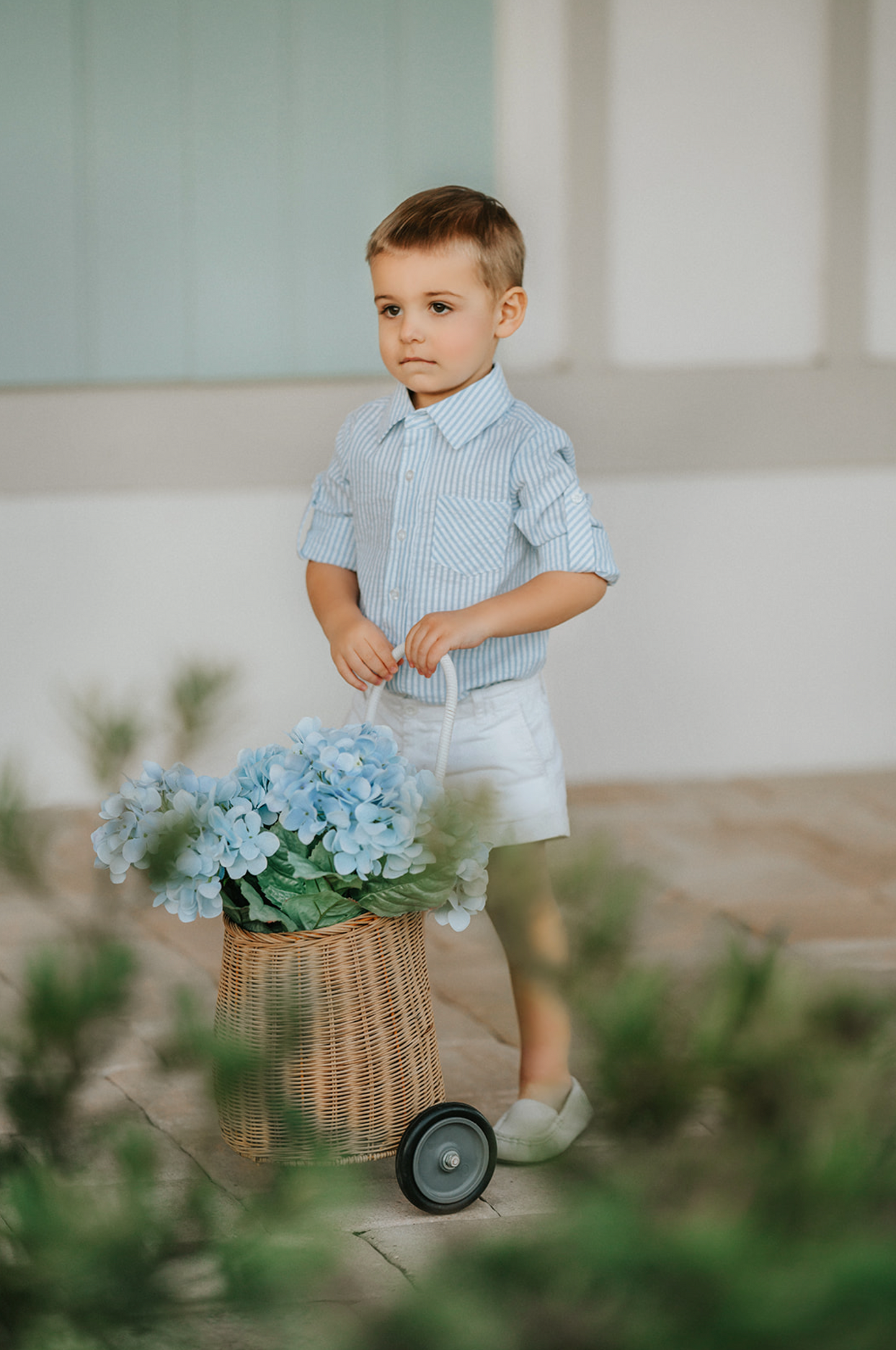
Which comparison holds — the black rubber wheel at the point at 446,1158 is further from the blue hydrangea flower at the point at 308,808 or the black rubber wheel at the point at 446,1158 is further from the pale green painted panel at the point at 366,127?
the pale green painted panel at the point at 366,127

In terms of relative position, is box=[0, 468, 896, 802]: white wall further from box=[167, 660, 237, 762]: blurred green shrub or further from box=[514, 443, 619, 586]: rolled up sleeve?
box=[167, 660, 237, 762]: blurred green shrub

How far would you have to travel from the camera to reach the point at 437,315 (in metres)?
1.87

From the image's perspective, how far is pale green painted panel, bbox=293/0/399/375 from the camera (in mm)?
3590

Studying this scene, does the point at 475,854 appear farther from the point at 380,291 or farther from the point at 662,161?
the point at 662,161

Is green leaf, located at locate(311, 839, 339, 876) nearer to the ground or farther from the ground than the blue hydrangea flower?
nearer to the ground

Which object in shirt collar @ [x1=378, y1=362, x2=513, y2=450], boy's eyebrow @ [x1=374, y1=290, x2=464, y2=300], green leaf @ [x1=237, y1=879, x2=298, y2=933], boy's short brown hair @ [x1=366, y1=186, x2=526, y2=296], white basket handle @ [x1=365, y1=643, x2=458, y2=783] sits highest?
boy's short brown hair @ [x1=366, y1=186, x2=526, y2=296]

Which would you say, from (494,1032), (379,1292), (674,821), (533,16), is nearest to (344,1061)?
(379,1292)

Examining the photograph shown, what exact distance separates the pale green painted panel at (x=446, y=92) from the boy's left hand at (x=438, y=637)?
2.16 meters

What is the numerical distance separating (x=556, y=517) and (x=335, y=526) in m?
0.37

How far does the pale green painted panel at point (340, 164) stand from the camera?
359cm

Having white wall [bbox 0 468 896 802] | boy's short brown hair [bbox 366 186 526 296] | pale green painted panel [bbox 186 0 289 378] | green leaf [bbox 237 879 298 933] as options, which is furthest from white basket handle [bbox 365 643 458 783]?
pale green painted panel [bbox 186 0 289 378]

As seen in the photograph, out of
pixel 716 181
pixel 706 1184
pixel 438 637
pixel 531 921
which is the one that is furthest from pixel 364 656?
pixel 716 181

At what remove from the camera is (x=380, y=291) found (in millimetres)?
1873

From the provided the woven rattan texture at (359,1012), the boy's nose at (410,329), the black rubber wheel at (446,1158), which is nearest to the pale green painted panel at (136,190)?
the boy's nose at (410,329)
